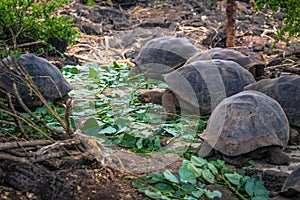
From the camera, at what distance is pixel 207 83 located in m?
4.48

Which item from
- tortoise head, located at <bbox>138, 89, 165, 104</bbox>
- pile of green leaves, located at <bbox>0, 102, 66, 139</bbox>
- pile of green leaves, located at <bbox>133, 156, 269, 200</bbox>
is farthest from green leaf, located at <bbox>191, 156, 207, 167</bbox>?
tortoise head, located at <bbox>138, 89, 165, 104</bbox>

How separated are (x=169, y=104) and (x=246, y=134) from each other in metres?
1.23

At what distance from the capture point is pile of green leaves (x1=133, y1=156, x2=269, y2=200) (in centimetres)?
297

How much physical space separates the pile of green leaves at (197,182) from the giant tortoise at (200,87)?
3.74 ft

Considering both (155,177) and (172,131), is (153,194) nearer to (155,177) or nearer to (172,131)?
(155,177)

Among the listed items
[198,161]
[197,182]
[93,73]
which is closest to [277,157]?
[198,161]

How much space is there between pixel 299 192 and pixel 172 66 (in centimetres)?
329

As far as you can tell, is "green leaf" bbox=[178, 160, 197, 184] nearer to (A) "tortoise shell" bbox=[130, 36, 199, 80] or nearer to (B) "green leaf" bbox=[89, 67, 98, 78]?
(A) "tortoise shell" bbox=[130, 36, 199, 80]

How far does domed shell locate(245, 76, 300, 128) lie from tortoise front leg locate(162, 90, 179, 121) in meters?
0.70

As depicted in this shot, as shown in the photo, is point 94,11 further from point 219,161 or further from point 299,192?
point 299,192

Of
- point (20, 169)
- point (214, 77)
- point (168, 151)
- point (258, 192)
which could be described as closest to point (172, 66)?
point (214, 77)

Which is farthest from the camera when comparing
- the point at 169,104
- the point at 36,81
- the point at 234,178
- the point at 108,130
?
the point at 169,104

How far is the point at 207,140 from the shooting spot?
3.45 m

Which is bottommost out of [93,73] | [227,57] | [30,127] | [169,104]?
[93,73]
